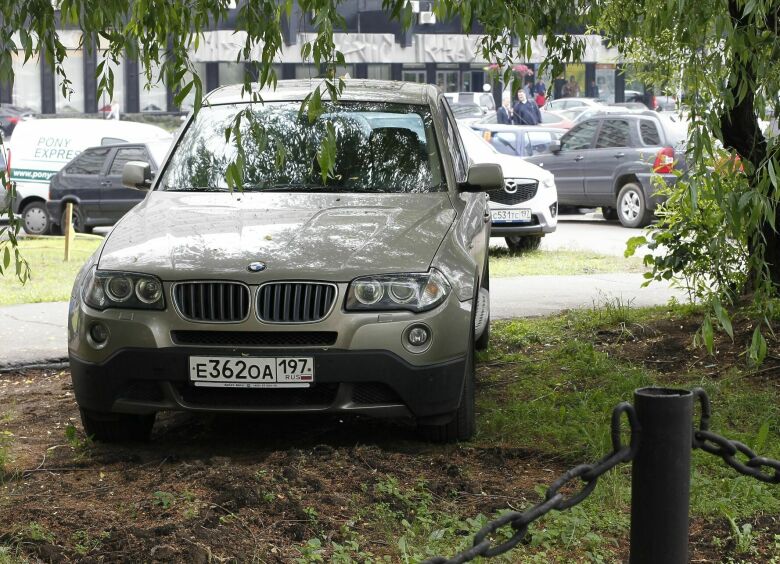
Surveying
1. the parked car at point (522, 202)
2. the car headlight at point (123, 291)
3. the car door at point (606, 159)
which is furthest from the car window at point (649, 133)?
the car headlight at point (123, 291)

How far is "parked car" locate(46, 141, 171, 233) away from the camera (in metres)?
19.3

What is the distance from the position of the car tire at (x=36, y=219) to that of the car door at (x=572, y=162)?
8.05 metres

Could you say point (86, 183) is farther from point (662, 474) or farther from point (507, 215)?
point (662, 474)

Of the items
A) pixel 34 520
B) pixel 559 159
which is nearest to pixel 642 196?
pixel 559 159

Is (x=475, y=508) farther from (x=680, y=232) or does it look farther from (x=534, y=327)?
(x=534, y=327)

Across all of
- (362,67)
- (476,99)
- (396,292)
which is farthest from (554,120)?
(396,292)

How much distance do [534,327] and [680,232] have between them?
145 centimetres

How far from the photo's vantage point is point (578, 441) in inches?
232

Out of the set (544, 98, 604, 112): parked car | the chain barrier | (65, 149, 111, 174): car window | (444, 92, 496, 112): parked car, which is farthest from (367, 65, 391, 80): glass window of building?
the chain barrier

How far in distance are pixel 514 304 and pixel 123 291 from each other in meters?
5.37

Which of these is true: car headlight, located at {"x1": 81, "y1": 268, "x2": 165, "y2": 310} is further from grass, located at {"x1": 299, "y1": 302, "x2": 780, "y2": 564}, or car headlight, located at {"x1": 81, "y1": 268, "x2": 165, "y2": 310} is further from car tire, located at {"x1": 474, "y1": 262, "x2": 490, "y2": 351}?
car tire, located at {"x1": 474, "y1": 262, "x2": 490, "y2": 351}

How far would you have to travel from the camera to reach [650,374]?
7340 millimetres

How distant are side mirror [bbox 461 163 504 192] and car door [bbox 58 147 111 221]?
13.6 metres

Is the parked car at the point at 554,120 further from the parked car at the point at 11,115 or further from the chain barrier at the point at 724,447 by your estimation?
the chain barrier at the point at 724,447
